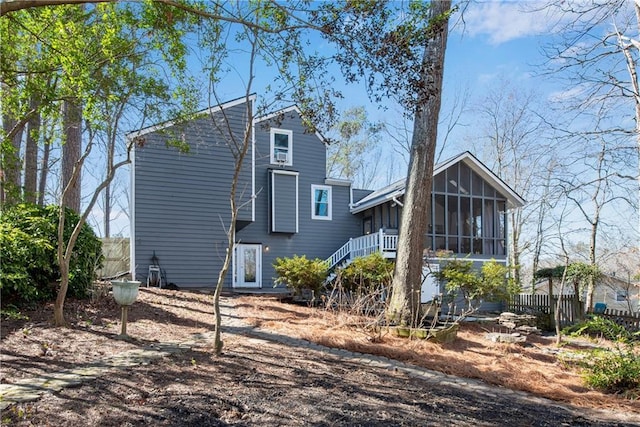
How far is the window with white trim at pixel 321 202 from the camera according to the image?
17.6m

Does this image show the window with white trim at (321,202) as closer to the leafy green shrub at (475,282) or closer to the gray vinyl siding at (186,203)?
the gray vinyl siding at (186,203)

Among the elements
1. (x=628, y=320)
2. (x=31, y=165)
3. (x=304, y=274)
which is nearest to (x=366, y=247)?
(x=304, y=274)

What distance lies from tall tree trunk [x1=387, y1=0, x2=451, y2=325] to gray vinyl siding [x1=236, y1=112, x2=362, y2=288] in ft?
26.9

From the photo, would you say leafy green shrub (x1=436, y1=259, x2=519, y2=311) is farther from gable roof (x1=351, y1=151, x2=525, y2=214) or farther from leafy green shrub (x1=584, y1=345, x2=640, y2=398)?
gable roof (x1=351, y1=151, x2=525, y2=214)

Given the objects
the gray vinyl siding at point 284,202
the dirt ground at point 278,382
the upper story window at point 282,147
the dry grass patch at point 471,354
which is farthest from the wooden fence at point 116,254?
the dirt ground at point 278,382

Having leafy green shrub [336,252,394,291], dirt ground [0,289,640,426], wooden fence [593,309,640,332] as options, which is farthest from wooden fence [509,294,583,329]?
dirt ground [0,289,640,426]

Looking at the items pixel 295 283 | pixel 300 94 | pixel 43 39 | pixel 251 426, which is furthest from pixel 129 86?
pixel 295 283

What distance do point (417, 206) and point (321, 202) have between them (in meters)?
9.51

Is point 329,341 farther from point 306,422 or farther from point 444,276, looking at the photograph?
point 444,276

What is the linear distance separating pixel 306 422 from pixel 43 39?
5.88m

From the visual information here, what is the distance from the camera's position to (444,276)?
11.2 meters

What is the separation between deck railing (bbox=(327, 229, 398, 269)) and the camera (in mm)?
15445

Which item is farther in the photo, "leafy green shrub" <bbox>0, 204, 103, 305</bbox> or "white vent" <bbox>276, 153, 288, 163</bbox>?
"white vent" <bbox>276, 153, 288, 163</bbox>

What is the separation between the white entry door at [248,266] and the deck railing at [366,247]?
8.61 ft
